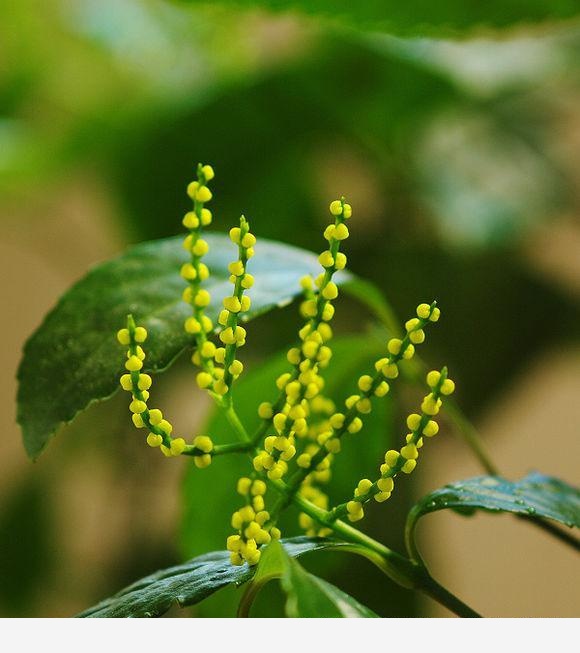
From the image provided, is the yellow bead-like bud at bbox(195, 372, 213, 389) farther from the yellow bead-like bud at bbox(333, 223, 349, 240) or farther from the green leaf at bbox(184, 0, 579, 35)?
the green leaf at bbox(184, 0, 579, 35)

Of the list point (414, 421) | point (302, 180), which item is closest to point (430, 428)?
point (414, 421)

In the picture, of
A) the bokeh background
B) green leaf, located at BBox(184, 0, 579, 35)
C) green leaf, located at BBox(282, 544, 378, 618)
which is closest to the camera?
green leaf, located at BBox(282, 544, 378, 618)

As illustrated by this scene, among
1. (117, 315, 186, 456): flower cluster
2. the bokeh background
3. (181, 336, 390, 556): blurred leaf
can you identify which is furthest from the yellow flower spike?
the bokeh background

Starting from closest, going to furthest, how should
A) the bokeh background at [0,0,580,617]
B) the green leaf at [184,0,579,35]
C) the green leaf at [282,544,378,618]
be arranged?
the green leaf at [282,544,378,618] → the green leaf at [184,0,579,35] → the bokeh background at [0,0,580,617]

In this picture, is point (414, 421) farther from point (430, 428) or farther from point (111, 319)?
point (111, 319)

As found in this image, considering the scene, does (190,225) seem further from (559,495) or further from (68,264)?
(68,264)
